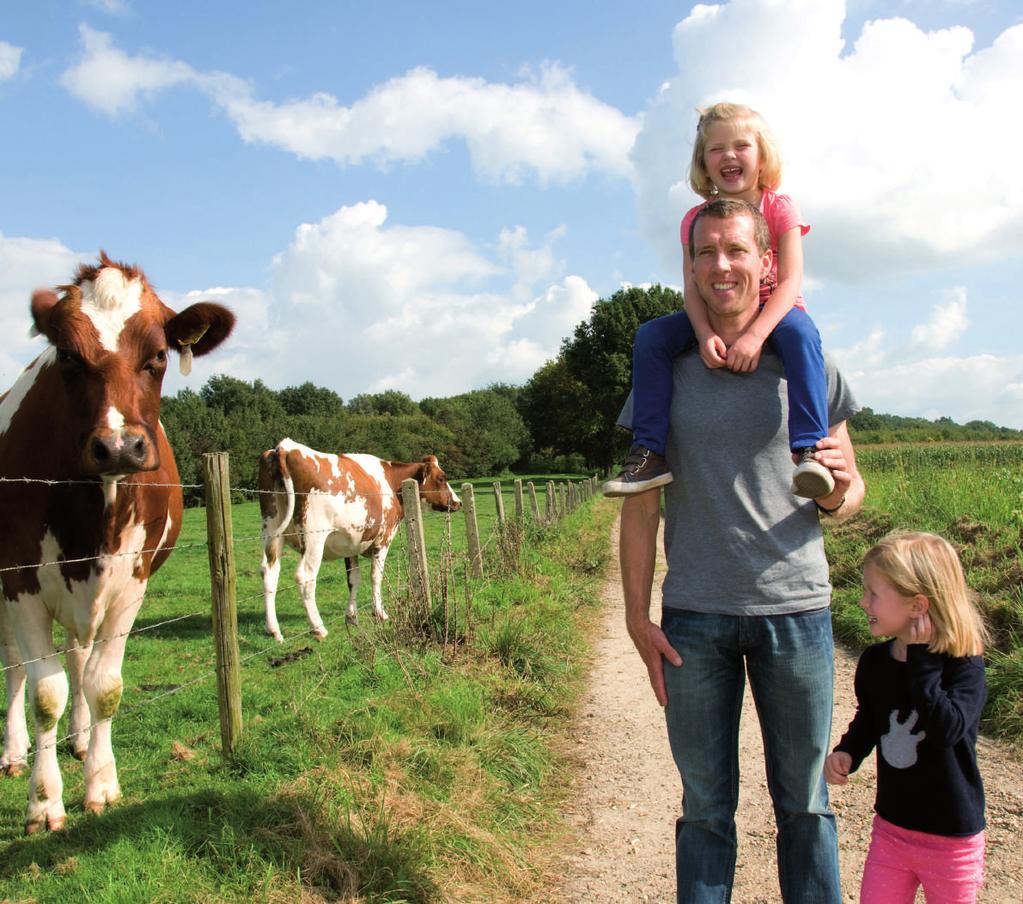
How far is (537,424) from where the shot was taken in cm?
5603

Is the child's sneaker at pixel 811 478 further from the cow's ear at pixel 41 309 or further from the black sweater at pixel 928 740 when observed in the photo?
the cow's ear at pixel 41 309

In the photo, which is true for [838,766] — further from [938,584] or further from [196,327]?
[196,327]

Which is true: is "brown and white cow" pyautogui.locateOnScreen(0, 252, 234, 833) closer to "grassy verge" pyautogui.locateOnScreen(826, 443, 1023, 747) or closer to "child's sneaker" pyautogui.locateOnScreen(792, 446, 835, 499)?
"child's sneaker" pyautogui.locateOnScreen(792, 446, 835, 499)

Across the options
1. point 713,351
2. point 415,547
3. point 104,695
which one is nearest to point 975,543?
point 415,547

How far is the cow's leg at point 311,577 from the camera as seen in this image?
27.1 feet

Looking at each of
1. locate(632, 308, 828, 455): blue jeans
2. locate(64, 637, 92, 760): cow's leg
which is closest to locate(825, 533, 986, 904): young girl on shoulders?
locate(632, 308, 828, 455): blue jeans

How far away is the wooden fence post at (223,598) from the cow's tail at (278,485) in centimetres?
472

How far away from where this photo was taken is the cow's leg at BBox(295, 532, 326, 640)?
27.1ft

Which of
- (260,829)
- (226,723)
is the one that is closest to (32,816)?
(226,723)

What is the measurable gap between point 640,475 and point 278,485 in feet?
24.2

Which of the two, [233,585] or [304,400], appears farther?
[304,400]

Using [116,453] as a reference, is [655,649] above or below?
below

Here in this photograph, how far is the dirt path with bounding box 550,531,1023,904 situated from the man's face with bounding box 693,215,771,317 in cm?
242

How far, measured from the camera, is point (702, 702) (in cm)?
232
